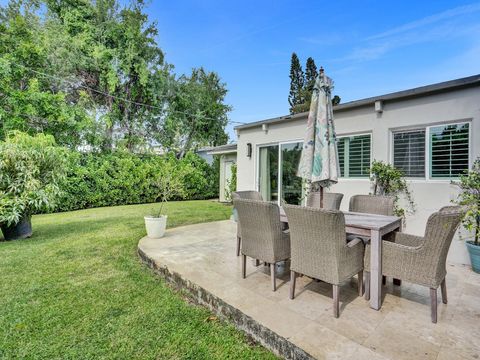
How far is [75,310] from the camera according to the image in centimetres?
300

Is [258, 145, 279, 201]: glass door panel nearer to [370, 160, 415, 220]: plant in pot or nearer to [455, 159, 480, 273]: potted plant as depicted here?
[370, 160, 415, 220]: plant in pot

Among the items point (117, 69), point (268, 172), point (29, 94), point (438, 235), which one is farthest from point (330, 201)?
point (117, 69)

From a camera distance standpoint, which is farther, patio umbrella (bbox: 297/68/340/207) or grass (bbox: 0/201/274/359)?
patio umbrella (bbox: 297/68/340/207)

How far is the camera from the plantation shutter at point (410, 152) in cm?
485

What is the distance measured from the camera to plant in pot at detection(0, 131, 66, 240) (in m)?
5.88

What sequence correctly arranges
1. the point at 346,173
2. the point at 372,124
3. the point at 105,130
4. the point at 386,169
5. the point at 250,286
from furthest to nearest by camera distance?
the point at 105,130, the point at 346,173, the point at 372,124, the point at 386,169, the point at 250,286

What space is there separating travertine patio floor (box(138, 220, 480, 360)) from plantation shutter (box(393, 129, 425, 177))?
1.79 m

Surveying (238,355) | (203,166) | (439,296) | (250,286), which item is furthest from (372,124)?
(203,166)

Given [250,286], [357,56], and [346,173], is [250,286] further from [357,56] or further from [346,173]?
[357,56]

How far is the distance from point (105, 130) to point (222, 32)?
8.92 meters

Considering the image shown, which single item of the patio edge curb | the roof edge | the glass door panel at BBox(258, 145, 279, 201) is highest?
the roof edge

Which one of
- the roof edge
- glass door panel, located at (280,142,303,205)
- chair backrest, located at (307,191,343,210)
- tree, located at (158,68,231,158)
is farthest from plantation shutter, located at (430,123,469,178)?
tree, located at (158,68,231,158)

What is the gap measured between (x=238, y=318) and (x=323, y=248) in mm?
1142

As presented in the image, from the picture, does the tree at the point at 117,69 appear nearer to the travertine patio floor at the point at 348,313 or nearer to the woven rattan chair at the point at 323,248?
the travertine patio floor at the point at 348,313
